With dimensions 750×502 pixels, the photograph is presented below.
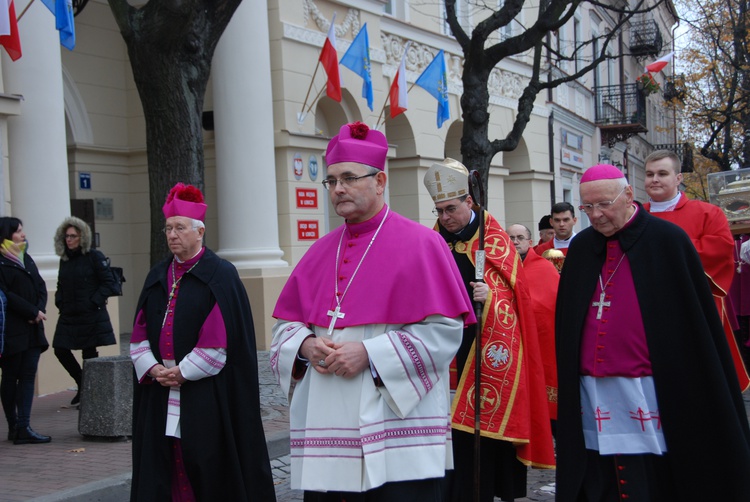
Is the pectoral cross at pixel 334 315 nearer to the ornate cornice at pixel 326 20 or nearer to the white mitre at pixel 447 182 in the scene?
the white mitre at pixel 447 182

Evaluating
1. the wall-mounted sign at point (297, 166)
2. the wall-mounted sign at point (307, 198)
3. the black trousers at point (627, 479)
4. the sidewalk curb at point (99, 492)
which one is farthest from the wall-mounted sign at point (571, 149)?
the black trousers at point (627, 479)

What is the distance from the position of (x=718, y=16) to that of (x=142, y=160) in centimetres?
1861

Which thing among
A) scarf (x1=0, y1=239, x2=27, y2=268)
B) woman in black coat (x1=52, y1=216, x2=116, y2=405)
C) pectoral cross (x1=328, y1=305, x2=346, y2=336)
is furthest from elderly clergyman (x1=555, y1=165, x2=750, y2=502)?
woman in black coat (x1=52, y1=216, x2=116, y2=405)

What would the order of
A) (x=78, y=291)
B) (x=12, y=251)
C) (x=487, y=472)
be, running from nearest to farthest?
1. (x=487, y=472)
2. (x=12, y=251)
3. (x=78, y=291)

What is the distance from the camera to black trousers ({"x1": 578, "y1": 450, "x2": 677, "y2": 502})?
4285mm

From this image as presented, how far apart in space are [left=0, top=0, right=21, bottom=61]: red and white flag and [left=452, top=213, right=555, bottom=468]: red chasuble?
597 centimetres

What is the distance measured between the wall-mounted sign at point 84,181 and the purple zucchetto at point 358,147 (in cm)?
1122

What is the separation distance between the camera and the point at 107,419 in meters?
7.64

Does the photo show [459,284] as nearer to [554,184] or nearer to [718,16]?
[554,184]

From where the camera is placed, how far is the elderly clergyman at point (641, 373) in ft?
13.8

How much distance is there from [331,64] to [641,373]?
409 inches

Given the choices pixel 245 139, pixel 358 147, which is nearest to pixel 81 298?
pixel 245 139

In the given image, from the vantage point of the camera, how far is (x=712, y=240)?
22.4ft

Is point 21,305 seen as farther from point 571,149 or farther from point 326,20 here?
point 571,149
